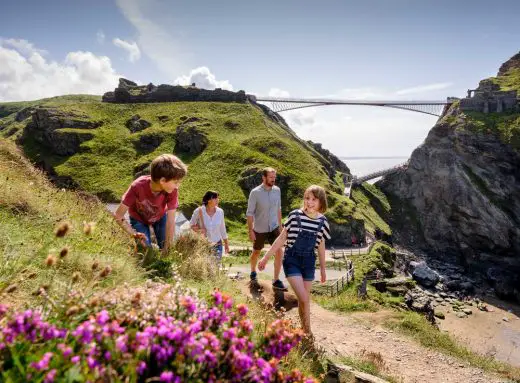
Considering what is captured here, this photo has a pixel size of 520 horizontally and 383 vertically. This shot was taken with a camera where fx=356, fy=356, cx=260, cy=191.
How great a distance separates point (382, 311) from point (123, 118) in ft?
301

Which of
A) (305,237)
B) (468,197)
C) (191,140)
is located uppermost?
(191,140)

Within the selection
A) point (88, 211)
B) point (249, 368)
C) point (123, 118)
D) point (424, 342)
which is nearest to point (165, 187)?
point (88, 211)

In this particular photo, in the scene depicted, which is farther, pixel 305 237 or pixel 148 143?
pixel 148 143

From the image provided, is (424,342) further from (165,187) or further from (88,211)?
(88,211)

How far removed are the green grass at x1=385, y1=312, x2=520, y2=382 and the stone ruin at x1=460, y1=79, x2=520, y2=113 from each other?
91.3m

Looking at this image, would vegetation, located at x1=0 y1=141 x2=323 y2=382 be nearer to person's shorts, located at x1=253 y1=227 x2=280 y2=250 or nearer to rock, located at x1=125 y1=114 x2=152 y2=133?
person's shorts, located at x1=253 y1=227 x2=280 y2=250

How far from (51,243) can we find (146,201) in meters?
1.72

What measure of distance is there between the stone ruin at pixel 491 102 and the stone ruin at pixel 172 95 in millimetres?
59073

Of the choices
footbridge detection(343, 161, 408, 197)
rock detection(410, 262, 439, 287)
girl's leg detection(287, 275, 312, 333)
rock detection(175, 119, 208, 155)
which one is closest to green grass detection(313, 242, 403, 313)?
rock detection(410, 262, 439, 287)

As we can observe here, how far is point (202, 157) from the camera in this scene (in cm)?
7281

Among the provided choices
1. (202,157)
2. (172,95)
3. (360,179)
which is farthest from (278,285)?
(172,95)

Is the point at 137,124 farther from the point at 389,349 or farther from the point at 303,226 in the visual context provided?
the point at 303,226

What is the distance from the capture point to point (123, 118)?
9206 cm

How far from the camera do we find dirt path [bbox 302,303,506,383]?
26.6 feet
